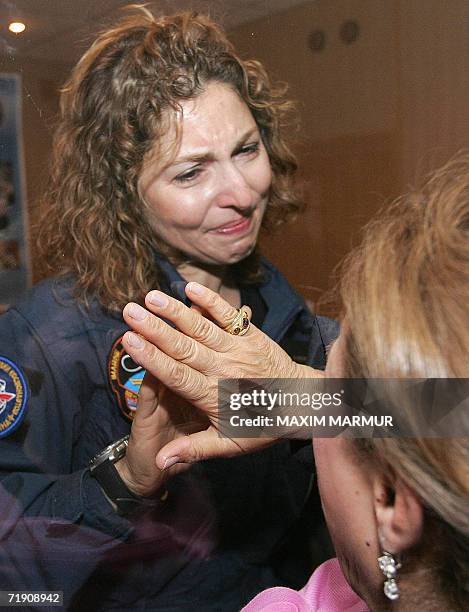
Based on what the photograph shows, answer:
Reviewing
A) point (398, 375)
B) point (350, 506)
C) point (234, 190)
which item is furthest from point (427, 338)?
point (234, 190)

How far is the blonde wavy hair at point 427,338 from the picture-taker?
18.5 inches

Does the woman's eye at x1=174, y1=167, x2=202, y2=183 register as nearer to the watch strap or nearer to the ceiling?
the ceiling

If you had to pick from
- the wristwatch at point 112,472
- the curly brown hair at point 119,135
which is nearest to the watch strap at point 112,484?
the wristwatch at point 112,472

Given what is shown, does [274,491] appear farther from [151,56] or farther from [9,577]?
[151,56]

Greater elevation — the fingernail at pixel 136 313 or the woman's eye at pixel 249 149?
the woman's eye at pixel 249 149

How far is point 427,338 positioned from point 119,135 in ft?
1.12

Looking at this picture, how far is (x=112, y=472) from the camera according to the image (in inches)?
26.4

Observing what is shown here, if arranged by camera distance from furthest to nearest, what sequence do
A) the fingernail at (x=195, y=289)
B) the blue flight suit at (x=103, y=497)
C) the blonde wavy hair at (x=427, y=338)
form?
the blue flight suit at (x=103, y=497)
the fingernail at (x=195, y=289)
the blonde wavy hair at (x=427, y=338)

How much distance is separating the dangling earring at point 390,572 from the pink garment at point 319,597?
15cm

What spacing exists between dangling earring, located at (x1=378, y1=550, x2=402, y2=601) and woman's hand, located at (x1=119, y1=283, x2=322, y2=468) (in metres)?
0.17

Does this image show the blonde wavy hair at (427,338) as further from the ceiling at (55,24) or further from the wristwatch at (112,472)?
the ceiling at (55,24)

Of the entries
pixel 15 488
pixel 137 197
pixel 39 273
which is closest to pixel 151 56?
pixel 137 197

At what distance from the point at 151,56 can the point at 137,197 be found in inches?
5.1

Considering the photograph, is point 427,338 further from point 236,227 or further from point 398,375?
point 236,227
